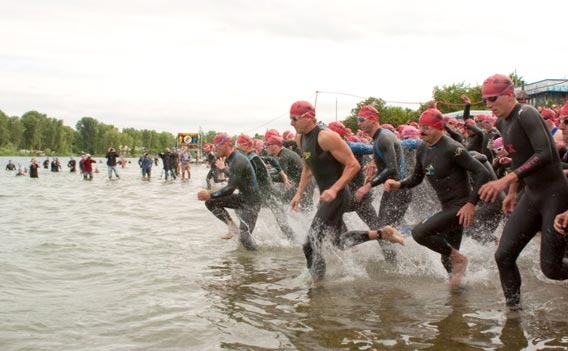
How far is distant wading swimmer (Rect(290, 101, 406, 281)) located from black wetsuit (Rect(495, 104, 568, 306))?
162 cm

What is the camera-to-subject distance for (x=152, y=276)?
7.40m

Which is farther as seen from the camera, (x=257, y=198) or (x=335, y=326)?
(x=257, y=198)

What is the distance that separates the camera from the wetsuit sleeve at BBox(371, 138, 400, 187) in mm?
7074

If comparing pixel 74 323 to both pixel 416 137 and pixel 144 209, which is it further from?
pixel 144 209

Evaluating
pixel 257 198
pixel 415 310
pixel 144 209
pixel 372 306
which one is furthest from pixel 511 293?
pixel 144 209

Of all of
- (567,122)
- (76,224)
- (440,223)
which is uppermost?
(567,122)

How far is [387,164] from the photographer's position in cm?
715

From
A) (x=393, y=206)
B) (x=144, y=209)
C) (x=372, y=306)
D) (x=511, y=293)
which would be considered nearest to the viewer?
(x=511, y=293)

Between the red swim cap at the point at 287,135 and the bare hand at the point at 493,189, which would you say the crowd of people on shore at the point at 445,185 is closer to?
the bare hand at the point at 493,189

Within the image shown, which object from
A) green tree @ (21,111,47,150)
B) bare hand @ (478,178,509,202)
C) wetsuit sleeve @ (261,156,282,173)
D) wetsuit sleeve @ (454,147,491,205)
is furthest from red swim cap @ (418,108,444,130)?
green tree @ (21,111,47,150)

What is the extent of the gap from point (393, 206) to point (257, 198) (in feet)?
8.22

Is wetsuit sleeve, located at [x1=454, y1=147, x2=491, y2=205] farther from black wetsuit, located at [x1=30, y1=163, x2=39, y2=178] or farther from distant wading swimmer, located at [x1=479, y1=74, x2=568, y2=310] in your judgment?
black wetsuit, located at [x1=30, y1=163, x2=39, y2=178]

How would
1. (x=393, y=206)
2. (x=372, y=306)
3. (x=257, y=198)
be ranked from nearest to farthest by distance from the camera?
(x=372, y=306) → (x=393, y=206) → (x=257, y=198)

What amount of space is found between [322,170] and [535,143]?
2.30 metres
